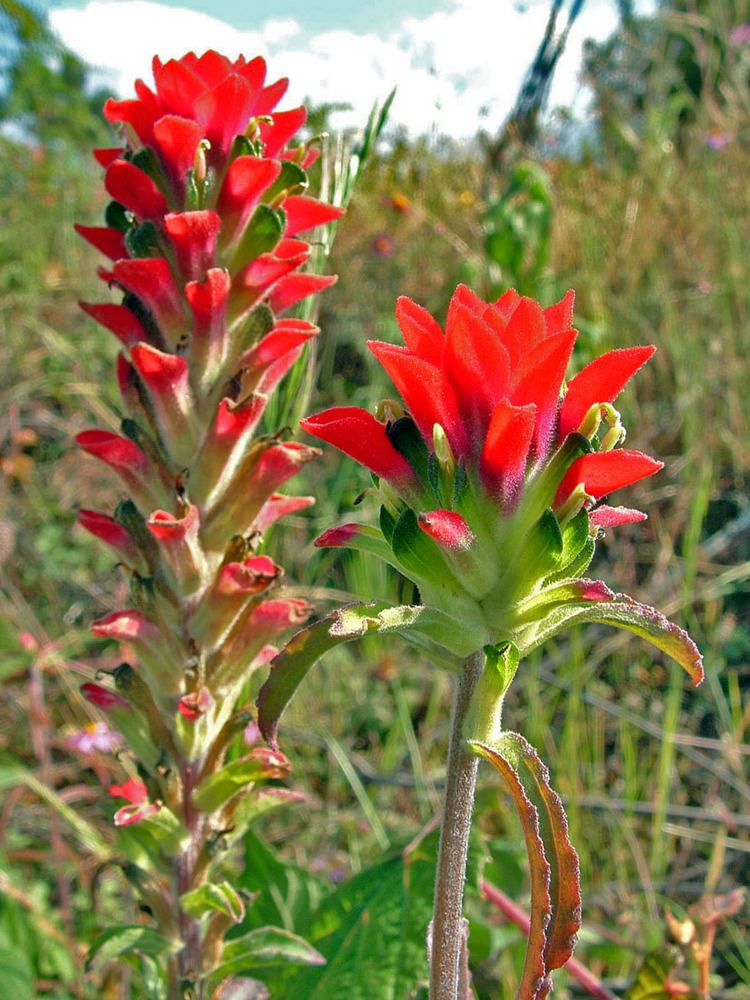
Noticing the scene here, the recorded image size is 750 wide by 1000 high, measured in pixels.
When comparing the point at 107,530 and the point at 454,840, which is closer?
the point at 454,840

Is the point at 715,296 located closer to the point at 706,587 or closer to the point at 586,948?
the point at 706,587

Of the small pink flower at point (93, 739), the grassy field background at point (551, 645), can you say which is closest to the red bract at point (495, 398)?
the grassy field background at point (551, 645)

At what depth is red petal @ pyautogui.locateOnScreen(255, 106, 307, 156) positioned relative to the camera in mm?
753

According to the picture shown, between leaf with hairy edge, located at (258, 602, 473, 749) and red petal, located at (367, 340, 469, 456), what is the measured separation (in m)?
0.10

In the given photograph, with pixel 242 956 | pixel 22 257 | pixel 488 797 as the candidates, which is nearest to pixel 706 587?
pixel 488 797

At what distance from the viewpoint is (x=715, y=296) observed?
2.55 metres

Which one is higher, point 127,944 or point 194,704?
point 194,704

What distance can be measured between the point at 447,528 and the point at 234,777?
1.36ft

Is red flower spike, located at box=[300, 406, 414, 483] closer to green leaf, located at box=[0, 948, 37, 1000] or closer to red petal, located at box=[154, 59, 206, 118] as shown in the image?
red petal, located at box=[154, 59, 206, 118]

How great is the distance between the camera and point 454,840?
51 centimetres

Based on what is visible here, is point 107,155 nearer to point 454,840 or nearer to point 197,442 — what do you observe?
point 197,442

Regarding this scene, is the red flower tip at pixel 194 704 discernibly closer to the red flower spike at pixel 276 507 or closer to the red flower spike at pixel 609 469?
the red flower spike at pixel 276 507

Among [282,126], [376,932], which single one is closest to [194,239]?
[282,126]

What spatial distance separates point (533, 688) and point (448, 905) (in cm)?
112
